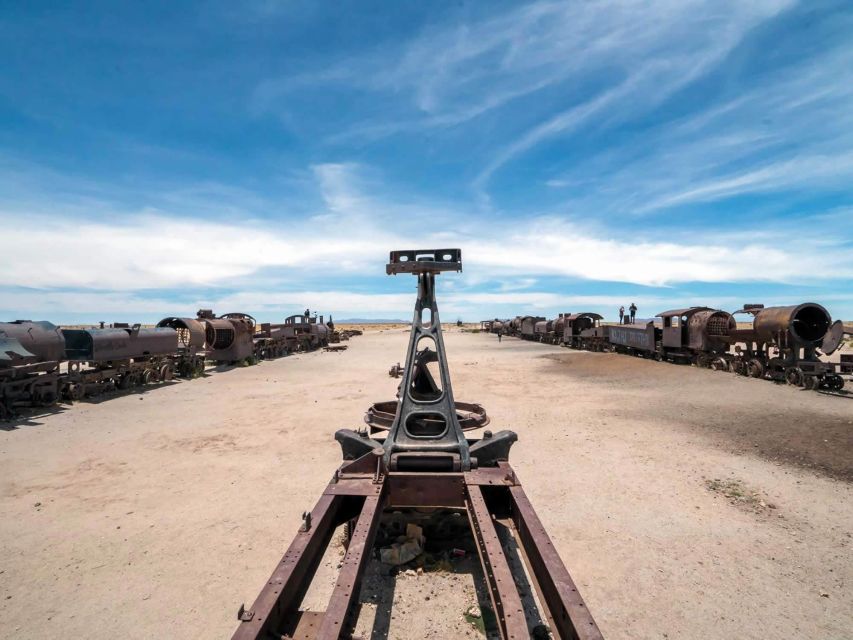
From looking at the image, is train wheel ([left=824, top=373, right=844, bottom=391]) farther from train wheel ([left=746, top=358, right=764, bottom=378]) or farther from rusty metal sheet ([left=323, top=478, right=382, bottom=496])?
rusty metal sheet ([left=323, top=478, right=382, bottom=496])

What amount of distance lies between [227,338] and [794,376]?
26014 millimetres

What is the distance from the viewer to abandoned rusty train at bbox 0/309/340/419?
41.5ft

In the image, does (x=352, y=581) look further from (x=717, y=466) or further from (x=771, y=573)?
(x=717, y=466)

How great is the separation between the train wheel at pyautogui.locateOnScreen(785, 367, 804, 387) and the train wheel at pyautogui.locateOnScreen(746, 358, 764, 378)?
1059 millimetres

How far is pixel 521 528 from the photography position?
3967 mm

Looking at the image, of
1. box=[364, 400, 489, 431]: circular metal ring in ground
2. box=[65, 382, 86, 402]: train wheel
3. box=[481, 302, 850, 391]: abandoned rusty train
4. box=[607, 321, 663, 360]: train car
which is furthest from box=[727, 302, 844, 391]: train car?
box=[65, 382, 86, 402]: train wheel

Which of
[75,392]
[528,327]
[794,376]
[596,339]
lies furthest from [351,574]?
[528,327]

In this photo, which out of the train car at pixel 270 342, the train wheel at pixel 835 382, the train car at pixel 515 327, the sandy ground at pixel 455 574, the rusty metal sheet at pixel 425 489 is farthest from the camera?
the train car at pixel 515 327

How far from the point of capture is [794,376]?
1609 cm

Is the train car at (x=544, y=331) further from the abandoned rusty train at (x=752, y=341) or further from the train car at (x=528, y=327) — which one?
the abandoned rusty train at (x=752, y=341)

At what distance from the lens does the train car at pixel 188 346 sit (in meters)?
20.9

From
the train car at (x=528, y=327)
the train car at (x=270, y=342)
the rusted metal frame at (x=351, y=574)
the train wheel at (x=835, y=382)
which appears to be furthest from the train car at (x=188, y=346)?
the train car at (x=528, y=327)

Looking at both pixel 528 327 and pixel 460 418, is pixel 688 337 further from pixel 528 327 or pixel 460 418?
pixel 528 327

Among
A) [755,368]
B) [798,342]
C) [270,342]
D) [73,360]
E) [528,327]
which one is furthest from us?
[528,327]
